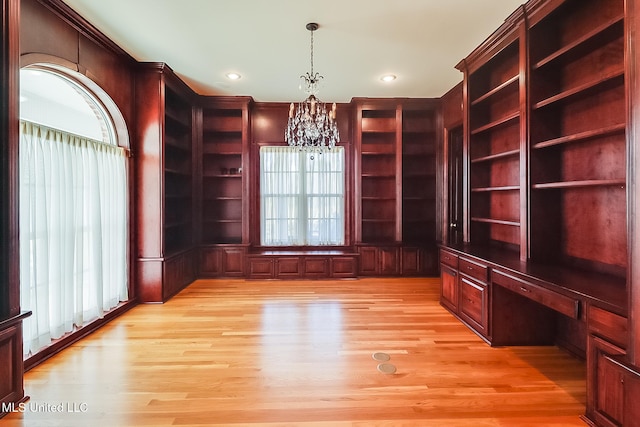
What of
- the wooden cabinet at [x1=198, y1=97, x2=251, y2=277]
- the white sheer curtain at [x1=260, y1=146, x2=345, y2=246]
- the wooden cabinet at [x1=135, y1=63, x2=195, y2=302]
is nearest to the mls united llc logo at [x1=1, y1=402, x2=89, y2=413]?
the wooden cabinet at [x1=135, y1=63, x2=195, y2=302]

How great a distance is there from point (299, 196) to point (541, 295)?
13.1 feet

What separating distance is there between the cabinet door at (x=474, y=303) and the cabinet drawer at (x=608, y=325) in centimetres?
107

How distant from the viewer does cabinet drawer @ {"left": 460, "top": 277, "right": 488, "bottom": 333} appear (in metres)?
2.91

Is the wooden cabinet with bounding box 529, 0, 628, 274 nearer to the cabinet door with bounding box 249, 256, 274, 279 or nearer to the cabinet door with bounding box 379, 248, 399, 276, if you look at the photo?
the cabinet door with bounding box 379, 248, 399, 276

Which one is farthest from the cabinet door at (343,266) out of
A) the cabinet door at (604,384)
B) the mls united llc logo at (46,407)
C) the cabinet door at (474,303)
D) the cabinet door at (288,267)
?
the mls united llc logo at (46,407)

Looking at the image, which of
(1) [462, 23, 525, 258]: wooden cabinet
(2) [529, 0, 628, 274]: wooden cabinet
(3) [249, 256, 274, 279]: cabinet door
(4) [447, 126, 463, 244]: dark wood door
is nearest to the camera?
(2) [529, 0, 628, 274]: wooden cabinet

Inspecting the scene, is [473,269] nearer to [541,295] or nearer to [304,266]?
[541,295]

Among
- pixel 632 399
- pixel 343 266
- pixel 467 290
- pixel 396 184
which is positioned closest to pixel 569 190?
pixel 467 290

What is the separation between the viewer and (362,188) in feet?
18.1

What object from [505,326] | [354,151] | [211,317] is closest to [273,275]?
[211,317]

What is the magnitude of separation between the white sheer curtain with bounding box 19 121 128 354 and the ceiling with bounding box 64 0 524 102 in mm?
1300

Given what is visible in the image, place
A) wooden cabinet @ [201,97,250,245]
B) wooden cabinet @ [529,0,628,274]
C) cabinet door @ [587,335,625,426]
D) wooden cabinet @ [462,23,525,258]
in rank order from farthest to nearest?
wooden cabinet @ [201,97,250,245] < wooden cabinet @ [462,23,525,258] < wooden cabinet @ [529,0,628,274] < cabinet door @ [587,335,625,426]

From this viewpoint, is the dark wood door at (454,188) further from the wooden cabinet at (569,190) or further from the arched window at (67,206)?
the arched window at (67,206)

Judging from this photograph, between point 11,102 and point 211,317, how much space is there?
8.53 feet
